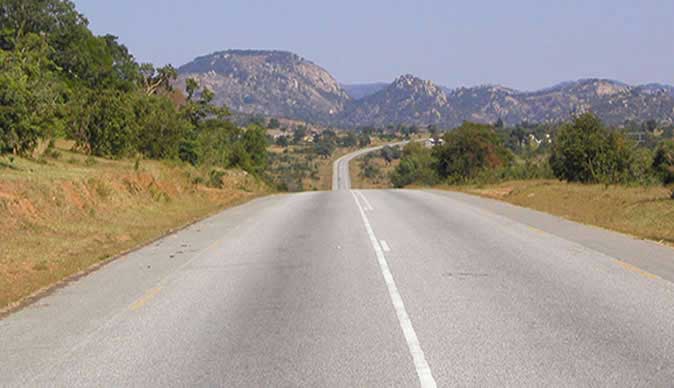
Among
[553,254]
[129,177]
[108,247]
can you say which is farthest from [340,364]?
[129,177]

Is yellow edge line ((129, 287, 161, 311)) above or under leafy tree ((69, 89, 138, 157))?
under

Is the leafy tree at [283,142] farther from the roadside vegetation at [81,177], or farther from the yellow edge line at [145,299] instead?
the yellow edge line at [145,299]

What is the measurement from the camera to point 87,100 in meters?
39.2

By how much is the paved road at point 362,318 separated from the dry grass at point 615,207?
161 inches

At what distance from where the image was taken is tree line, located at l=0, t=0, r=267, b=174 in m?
24.8

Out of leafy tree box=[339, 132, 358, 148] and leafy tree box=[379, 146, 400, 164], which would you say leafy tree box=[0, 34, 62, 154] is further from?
leafy tree box=[339, 132, 358, 148]

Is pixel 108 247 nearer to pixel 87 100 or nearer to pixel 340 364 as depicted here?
pixel 340 364

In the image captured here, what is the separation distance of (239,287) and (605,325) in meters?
5.43

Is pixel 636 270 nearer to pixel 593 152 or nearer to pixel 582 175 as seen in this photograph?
pixel 593 152

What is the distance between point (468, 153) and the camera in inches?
2608

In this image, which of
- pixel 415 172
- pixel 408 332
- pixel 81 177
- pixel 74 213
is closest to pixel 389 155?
pixel 415 172

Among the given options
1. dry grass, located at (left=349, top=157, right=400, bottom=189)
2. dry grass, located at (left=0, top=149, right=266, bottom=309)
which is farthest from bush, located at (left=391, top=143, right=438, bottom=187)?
dry grass, located at (left=0, top=149, right=266, bottom=309)

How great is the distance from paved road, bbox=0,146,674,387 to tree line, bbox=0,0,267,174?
36.8 ft

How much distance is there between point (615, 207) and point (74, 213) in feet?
55.3
